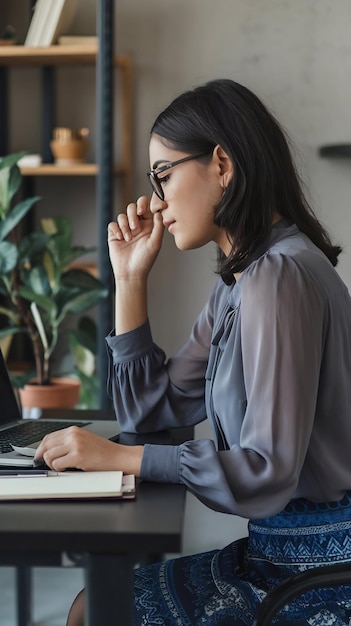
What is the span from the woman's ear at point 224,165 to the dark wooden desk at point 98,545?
1.77 ft

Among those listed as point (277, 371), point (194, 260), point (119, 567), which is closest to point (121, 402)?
point (277, 371)

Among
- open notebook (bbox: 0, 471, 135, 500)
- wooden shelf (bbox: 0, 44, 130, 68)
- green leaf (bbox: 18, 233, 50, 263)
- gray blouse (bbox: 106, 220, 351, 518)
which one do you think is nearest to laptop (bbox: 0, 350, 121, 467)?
open notebook (bbox: 0, 471, 135, 500)

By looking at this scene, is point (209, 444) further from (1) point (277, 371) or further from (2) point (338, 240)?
(2) point (338, 240)

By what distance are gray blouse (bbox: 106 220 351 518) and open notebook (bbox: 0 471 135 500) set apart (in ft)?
0.20

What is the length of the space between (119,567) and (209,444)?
0.26m

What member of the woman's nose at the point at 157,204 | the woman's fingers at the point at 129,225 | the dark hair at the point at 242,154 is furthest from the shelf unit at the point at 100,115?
the dark hair at the point at 242,154

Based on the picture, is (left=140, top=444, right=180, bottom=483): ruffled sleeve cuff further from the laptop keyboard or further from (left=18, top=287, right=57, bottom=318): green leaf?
(left=18, top=287, right=57, bottom=318): green leaf

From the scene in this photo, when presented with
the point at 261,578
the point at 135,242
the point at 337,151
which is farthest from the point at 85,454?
the point at 337,151

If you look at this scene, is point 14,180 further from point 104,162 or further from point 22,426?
point 22,426

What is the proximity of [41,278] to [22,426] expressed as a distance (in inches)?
46.8

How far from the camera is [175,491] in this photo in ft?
3.62

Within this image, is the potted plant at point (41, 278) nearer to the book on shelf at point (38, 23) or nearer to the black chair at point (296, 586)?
the book on shelf at point (38, 23)

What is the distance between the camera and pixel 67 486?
41.7 inches

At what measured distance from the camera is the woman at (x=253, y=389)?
3.64ft
